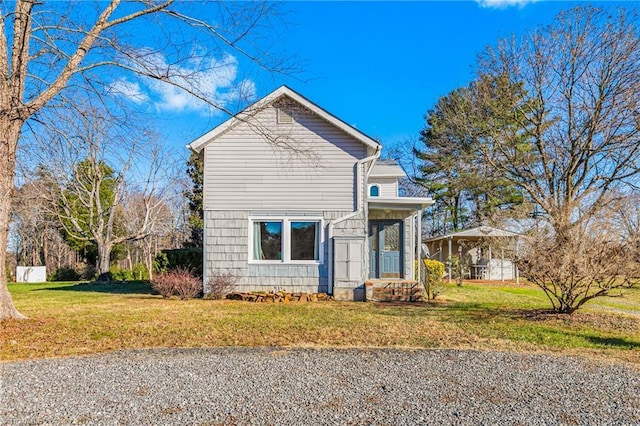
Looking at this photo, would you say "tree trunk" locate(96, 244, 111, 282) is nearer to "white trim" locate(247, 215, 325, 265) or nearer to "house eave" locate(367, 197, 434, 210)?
"white trim" locate(247, 215, 325, 265)

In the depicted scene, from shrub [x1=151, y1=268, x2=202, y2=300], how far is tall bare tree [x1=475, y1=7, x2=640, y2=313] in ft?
33.0

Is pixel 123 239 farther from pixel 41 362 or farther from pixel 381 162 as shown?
pixel 41 362

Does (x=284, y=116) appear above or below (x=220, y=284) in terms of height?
above

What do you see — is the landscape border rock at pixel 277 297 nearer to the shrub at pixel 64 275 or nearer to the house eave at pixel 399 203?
the house eave at pixel 399 203

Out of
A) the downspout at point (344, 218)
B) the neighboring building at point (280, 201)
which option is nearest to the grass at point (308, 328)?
the downspout at point (344, 218)

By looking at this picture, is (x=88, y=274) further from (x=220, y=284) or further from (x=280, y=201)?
(x=280, y=201)

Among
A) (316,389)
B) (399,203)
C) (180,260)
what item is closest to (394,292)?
(399,203)

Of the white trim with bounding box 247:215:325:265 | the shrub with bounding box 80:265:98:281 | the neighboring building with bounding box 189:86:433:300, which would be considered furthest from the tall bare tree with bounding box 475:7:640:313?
the shrub with bounding box 80:265:98:281

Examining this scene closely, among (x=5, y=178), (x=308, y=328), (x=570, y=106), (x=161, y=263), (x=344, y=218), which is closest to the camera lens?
(x=5, y=178)

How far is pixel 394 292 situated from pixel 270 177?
501 cm

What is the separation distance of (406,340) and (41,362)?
5194mm

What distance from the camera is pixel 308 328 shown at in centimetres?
779

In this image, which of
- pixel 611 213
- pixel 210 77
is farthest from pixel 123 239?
pixel 611 213

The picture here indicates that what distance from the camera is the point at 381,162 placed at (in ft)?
58.1
